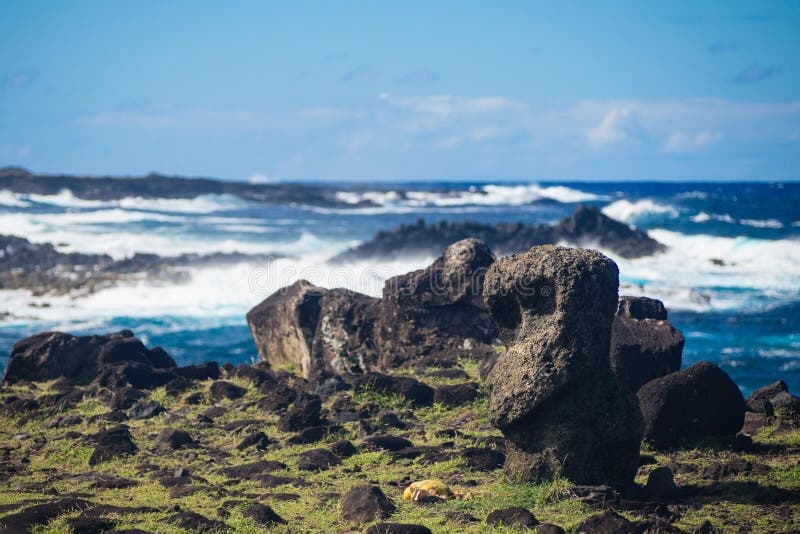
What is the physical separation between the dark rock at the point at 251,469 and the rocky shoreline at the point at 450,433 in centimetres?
2

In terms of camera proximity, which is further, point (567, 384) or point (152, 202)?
point (152, 202)

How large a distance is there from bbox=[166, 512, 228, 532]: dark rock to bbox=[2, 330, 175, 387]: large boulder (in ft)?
18.0

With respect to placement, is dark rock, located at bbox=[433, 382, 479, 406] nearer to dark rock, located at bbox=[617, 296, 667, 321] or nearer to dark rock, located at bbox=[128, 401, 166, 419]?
dark rock, located at bbox=[617, 296, 667, 321]

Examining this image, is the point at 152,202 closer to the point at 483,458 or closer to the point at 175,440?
the point at 175,440

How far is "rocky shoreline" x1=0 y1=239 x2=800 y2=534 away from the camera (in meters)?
5.86

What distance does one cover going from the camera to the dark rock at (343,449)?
7531mm

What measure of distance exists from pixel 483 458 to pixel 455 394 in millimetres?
1958

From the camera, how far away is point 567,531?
532 cm

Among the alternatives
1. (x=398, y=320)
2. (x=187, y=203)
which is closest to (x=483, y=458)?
(x=398, y=320)

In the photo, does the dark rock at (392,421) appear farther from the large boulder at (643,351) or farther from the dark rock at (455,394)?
the large boulder at (643,351)

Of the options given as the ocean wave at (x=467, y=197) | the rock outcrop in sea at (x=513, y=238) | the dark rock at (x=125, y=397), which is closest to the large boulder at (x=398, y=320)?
the dark rock at (x=125, y=397)

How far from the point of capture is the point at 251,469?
23.6 ft

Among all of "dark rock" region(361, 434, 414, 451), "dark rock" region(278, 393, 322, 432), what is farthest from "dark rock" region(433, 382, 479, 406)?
"dark rock" region(278, 393, 322, 432)

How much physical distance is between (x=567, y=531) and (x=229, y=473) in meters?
3.15
